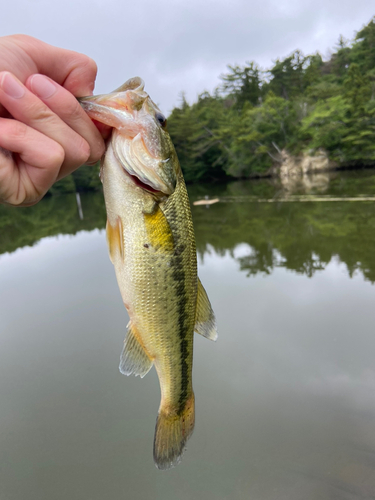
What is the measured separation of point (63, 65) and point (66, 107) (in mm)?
190

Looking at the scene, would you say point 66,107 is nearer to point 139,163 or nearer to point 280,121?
point 139,163

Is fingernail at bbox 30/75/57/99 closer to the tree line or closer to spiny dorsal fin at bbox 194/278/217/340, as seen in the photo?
spiny dorsal fin at bbox 194/278/217/340

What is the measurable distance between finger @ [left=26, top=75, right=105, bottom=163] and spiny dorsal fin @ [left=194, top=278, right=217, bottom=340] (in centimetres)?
77

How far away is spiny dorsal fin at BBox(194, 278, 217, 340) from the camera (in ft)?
5.12

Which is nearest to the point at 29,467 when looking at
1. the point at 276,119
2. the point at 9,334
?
the point at 9,334

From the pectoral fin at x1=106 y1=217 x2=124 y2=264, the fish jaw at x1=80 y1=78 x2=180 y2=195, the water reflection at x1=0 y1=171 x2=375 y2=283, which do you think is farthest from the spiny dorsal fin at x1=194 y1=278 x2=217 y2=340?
the water reflection at x1=0 y1=171 x2=375 y2=283

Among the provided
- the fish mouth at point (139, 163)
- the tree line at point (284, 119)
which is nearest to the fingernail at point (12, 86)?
the fish mouth at point (139, 163)

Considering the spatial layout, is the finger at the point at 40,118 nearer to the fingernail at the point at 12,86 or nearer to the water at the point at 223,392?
the fingernail at the point at 12,86

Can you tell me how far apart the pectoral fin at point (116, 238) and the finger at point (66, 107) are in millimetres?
277

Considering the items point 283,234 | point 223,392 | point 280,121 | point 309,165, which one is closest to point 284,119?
point 280,121

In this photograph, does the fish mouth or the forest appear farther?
the forest

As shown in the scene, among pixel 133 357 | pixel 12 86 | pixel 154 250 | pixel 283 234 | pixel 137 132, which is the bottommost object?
pixel 283 234

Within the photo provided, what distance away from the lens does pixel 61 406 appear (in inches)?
137

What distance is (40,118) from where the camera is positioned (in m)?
1.04
